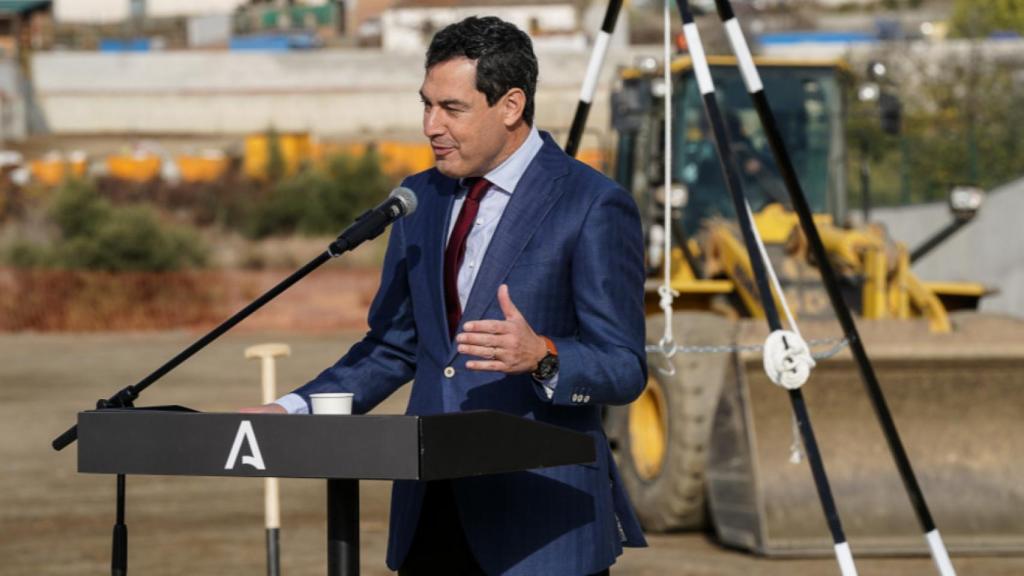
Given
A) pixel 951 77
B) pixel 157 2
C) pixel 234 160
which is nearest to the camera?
pixel 951 77

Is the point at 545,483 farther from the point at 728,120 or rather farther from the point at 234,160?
the point at 234,160

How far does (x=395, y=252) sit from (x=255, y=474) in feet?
2.72

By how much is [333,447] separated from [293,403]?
1.93 ft

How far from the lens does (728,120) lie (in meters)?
11.7

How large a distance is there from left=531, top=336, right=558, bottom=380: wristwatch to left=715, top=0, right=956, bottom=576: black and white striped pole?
2.53 meters

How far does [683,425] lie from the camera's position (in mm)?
9930

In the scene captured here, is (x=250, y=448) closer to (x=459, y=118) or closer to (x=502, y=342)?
(x=502, y=342)

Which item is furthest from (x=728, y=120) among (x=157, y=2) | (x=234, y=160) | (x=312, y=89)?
(x=157, y=2)

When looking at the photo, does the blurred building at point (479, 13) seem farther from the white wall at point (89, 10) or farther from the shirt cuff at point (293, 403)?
the shirt cuff at point (293, 403)

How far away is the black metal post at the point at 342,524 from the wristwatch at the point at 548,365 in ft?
1.26

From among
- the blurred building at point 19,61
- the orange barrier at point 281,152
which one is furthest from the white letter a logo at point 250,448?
the blurred building at point 19,61

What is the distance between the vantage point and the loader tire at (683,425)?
9.91 m

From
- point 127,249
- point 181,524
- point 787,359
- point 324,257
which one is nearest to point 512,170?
point 324,257

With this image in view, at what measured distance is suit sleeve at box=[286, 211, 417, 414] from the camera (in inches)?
155
